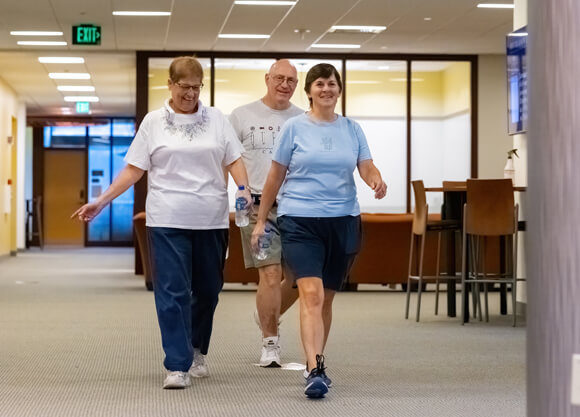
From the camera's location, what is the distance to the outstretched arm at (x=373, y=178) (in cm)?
488

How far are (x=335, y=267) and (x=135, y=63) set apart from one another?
11.6 metres

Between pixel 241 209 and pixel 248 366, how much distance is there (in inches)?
40.5

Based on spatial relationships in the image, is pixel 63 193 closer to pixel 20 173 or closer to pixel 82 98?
pixel 20 173

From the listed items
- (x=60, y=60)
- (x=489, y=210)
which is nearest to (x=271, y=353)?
(x=489, y=210)

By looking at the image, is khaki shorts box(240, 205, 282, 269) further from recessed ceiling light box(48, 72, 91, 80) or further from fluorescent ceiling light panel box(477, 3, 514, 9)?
recessed ceiling light box(48, 72, 91, 80)

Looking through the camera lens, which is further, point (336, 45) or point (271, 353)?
point (336, 45)

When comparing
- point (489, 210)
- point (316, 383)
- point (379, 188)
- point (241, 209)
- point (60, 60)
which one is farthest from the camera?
point (60, 60)

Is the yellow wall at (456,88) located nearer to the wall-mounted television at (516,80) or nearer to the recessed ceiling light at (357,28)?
the recessed ceiling light at (357,28)

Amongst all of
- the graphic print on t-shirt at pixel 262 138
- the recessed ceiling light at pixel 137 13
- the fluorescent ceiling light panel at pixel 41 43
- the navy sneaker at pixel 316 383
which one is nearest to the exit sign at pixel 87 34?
the recessed ceiling light at pixel 137 13

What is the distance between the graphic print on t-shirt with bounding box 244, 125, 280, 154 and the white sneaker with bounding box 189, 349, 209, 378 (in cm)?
109

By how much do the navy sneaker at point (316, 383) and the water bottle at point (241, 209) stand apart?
0.82 meters

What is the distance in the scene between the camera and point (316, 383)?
471 centimetres

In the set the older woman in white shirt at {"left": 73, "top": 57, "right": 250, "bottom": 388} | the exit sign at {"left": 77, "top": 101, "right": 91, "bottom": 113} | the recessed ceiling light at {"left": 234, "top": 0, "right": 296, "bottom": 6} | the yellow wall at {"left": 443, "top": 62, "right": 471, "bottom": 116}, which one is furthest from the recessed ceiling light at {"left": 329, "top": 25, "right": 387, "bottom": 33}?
the exit sign at {"left": 77, "top": 101, "right": 91, "bottom": 113}

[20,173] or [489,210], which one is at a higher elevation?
[20,173]
